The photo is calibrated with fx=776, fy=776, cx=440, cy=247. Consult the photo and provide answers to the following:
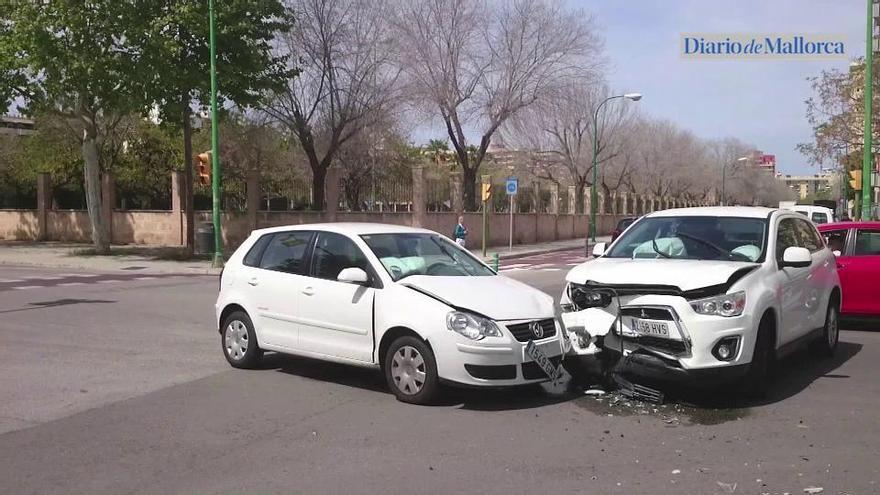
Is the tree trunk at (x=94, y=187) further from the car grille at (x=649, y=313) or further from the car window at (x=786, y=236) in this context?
the car grille at (x=649, y=313)

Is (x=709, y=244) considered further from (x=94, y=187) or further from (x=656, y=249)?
(x=94, y=187)

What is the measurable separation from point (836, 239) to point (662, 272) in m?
5.96

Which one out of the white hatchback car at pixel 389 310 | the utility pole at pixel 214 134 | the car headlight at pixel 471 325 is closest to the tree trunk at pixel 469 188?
the utility pole at pixel 214 134

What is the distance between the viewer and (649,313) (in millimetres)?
6605

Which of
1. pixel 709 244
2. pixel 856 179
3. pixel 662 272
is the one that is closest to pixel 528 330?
pixel 662 272

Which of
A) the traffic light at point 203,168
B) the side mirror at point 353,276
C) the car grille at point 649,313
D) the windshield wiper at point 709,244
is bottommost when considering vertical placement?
the car grille at point 649,313

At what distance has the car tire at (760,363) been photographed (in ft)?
21.7

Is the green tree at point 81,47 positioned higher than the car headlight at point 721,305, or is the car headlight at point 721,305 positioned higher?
the green tree at point 81,47

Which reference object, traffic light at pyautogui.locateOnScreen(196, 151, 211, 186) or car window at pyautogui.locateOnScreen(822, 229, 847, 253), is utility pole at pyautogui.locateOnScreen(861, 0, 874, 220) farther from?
traffic light at pyautogui.locateOnScreen(196, 151, 211, 186)

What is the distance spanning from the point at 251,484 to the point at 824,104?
1177 inches

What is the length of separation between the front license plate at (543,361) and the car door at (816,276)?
9.81 feet

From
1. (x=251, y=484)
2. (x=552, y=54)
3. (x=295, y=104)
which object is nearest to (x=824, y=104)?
(x=552, y=54)

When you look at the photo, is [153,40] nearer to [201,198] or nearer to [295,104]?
[295,104]

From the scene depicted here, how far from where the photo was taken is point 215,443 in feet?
18.5
